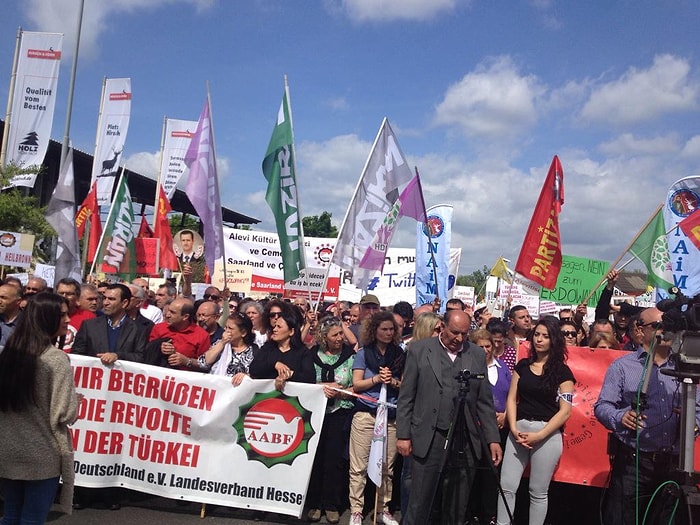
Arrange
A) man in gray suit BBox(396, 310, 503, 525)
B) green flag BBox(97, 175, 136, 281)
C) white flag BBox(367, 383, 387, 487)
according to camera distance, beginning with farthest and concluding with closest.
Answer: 1. green flag BBox(97, 175, 136, 281)
2. white flag BBox(367, 383, 387, 487)
3. man in gray suit BBox(396, 310, 503, 525)

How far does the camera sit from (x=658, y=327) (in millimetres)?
4227

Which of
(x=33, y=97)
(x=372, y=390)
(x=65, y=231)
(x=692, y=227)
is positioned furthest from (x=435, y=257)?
(x=33, y=97)

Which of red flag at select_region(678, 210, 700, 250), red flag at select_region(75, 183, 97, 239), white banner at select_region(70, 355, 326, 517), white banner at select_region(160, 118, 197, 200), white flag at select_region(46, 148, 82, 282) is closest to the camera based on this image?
white banner at select_region(70, 355, 326, 517)

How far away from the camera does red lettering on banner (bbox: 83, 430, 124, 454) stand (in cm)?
573

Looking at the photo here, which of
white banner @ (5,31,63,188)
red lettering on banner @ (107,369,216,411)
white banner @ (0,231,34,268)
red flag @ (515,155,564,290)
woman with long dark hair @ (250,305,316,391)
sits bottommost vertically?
red lettering on banner @ (107,369,216,411)

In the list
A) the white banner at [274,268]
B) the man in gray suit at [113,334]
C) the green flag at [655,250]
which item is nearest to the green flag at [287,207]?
the white banner at [274,268]

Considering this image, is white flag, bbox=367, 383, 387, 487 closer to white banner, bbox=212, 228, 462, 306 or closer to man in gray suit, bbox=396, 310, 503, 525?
man in gray suit, bbox=396, 310, 503, 525

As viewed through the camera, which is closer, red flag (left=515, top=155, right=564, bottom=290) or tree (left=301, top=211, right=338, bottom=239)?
red flag (left=515, top=155, right=564, bottom=290)

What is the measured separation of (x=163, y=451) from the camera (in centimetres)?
575

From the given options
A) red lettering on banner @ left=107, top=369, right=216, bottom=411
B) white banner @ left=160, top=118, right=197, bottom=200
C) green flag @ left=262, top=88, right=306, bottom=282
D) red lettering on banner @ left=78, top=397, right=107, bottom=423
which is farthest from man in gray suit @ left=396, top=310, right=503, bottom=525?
white banner @ left=160, top=118, right=197, bottom=200

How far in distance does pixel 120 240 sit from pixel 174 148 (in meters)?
10.0

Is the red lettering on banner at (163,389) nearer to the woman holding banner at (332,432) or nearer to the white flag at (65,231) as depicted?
the woman holding banner at (332,432)

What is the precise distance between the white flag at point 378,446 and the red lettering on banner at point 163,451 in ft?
5.05

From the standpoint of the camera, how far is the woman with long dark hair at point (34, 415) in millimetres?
3363
